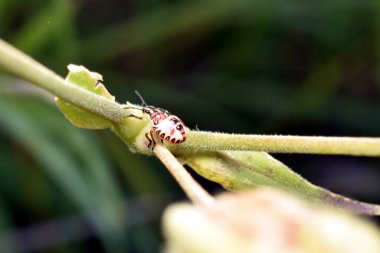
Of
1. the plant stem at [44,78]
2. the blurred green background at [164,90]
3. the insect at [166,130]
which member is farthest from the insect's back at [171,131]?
the blurred green background at [164,90]

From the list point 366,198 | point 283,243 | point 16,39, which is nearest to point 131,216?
point 16,39

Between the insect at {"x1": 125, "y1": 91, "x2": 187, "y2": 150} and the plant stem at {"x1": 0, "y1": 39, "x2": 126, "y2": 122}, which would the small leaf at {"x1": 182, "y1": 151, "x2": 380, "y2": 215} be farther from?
the plant stem at {"x1": 0, "y1": 39, "x2": 126, "y2": 122}

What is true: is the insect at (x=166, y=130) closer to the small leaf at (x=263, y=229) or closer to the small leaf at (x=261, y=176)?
the small leaf at (x=261, y=176)

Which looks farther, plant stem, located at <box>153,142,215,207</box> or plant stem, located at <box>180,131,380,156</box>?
plant stem, located at <box>180,131,380,156</box>

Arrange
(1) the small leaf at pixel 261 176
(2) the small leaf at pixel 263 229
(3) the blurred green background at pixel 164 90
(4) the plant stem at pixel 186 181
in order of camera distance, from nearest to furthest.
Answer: (2) the small leaf at pixel 263 229
(4) the plant stem at pixel 186 181
(1) the small leaf at pixel 261 176
(3) the blurred green background at pixel 164 90

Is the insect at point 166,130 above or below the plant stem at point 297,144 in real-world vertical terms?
above

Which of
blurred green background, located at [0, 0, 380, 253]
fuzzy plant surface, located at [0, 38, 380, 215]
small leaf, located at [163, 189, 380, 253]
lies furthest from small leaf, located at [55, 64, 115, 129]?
blurred green background, located at [0, 0, 380, 253]

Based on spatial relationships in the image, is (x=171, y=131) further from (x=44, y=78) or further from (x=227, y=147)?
(x=44, y=78)
